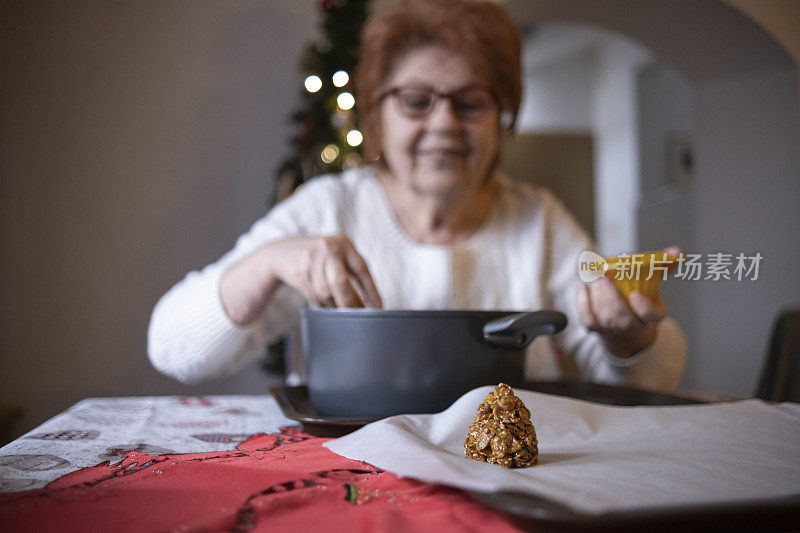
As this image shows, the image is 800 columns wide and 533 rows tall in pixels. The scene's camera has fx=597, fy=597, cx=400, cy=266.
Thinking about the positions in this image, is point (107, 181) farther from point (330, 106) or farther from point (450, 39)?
point (450, 39)

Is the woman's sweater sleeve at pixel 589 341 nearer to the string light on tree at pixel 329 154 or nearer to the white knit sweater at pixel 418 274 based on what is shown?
the white knit sweater at pixel 418 274

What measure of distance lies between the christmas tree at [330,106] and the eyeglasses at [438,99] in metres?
0.96

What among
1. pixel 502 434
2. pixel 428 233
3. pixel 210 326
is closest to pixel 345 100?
pixel 428 233

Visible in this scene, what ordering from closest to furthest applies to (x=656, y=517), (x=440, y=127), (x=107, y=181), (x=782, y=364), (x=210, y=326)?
(x=656, y=517) → (x=210, y=326) → (x=440, y=127) → (x=782, y=364) → (x=107, y=181)

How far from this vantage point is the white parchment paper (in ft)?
0.89

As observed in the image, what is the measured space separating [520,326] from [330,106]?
63.5 inches

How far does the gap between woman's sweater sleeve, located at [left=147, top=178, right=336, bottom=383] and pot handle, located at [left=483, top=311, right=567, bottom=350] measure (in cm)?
49

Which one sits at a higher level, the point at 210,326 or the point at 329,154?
the point at 329,154

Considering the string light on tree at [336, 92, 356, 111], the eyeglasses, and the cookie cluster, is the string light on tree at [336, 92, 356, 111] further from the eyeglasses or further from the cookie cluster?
the cookie cluster

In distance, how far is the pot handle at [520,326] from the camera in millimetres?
457

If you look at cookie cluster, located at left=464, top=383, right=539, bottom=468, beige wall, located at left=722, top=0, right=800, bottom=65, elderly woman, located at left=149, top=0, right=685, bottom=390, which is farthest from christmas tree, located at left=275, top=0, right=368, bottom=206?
cookie cluster, located at left=464, top=383, right=539, bottom=468

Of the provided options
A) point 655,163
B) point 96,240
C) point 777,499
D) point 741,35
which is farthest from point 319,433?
point 655,163

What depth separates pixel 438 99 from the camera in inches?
38.4

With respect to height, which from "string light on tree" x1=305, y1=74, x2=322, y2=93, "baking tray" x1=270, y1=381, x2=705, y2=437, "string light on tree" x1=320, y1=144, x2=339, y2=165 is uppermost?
"string light on tree" x1=305, y1=74, x2=322, y2=93
